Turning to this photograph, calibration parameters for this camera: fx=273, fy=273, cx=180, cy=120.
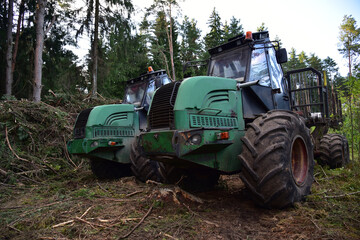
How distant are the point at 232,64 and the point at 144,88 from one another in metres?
3.22

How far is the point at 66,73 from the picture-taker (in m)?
15.3

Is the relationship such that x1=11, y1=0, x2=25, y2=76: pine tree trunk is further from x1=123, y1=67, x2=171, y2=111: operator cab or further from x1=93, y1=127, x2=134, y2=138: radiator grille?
x1=93, y1=127, x2=134, y2=138: radiator grille

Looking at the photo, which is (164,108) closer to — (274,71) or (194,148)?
(194,148)

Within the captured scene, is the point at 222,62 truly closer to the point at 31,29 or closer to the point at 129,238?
the point at 129,238

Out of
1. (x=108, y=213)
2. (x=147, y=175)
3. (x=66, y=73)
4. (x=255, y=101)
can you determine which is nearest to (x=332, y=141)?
(x=255, y=101)

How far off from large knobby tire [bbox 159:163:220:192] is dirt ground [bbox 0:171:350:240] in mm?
290

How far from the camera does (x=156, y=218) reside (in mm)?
Answer: 3568

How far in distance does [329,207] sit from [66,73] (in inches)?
581

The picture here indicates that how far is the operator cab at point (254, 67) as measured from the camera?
4809mm

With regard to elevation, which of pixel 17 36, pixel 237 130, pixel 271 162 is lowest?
pixel 271 162

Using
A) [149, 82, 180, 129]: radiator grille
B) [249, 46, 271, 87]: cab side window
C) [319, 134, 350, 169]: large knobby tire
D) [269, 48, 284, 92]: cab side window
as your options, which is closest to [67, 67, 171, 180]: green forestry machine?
[149, 82, 180, 129]: radiator grille

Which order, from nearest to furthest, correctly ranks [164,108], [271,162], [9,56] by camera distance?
[271,162] < [164,108] < [9,56]

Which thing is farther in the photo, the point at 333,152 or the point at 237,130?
the point at 333,152

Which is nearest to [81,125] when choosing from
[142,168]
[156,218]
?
[142,168]
